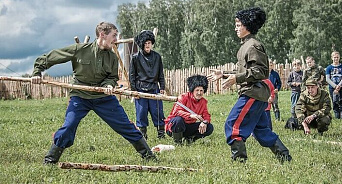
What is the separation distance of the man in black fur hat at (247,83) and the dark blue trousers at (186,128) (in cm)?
236

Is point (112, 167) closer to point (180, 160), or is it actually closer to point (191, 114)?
point (180, 160)

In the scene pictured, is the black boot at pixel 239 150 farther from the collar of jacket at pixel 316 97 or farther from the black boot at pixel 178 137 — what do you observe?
the collar of jacket at pixel 316 97

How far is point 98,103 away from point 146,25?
60664 millimetres

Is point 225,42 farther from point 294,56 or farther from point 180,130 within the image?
point 180,130

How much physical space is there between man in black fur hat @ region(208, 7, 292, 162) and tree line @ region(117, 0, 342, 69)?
4655 cm

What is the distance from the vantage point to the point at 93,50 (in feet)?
20.2

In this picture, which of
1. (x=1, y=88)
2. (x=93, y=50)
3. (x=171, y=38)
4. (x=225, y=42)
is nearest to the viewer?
(x=93, y=50)

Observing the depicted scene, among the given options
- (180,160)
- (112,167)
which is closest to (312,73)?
(180,160)

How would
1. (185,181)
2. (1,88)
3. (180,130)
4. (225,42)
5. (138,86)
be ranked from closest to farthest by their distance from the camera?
(185,181)
(180,130)
(138,86)
(1,88)
(225,42)

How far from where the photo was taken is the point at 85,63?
20.2 feet

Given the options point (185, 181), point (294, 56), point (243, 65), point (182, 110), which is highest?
point (294, 56)

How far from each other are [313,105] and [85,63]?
18.4ft

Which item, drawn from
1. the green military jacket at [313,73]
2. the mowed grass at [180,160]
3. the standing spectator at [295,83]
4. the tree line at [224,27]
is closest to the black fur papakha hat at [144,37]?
the mowed grass at [180,160]

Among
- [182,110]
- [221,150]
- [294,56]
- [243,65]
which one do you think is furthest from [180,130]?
[294,56]
